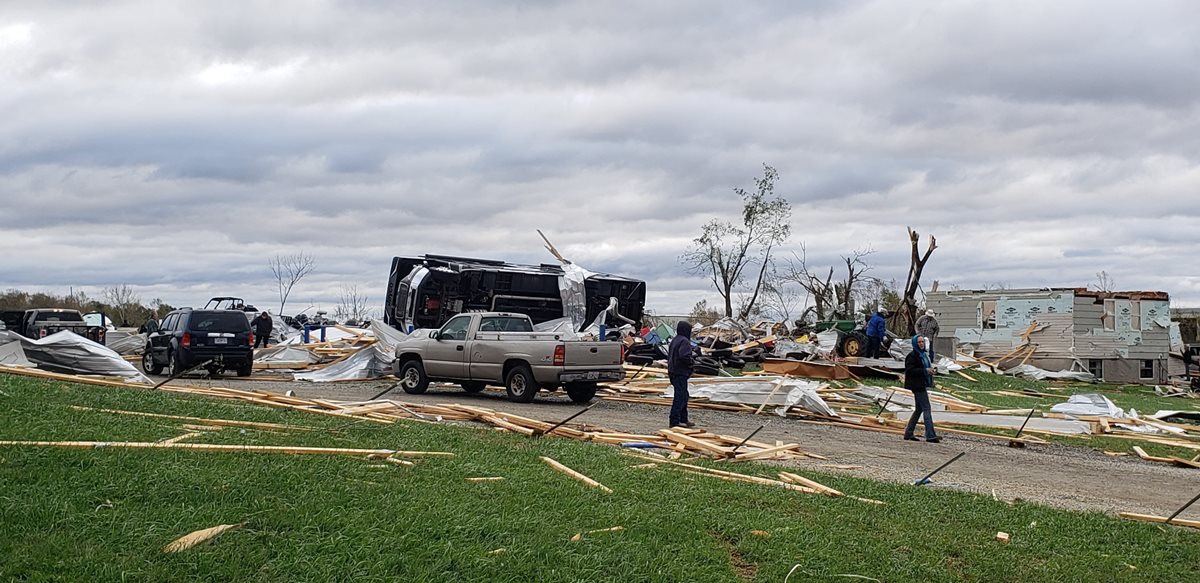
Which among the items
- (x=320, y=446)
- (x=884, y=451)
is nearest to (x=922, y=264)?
(x=884, y=451)

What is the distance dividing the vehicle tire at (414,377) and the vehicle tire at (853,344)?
49.6ft

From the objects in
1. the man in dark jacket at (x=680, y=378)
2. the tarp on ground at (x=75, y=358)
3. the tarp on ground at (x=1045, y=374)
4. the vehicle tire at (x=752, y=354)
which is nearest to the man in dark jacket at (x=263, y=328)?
the vehicle tire at (x=752, y=354)

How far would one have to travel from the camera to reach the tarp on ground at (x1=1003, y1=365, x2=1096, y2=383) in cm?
3700

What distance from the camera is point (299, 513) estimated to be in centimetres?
704

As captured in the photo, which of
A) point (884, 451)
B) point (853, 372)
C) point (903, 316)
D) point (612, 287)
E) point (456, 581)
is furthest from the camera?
point (903, 316)

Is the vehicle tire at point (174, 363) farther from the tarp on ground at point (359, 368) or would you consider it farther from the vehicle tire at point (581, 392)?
the vehicle tire at point (581, 392)

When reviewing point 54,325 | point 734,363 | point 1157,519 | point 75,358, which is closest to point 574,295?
point 734,363

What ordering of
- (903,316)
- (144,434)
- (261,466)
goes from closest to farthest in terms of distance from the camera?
(261,466), (144,434), (903,316)

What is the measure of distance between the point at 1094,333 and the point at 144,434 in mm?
36024

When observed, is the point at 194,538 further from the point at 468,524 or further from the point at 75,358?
the point at 75,358

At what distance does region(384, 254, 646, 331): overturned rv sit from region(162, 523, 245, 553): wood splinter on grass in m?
21.2

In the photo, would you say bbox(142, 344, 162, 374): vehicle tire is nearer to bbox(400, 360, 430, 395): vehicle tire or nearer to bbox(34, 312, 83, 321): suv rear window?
bbox(400, 360, 430, 395): vehicle tire

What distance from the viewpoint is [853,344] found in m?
32.8

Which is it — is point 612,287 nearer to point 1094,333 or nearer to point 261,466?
point 1094,333
